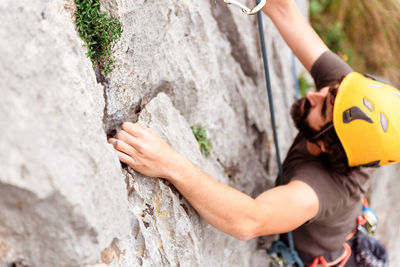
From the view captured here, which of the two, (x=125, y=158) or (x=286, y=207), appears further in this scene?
(x=286, y=207)

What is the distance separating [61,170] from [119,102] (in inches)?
27.7

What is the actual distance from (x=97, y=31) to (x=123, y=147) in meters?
0.56

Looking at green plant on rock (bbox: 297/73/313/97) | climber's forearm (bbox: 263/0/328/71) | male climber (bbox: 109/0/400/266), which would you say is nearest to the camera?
male climber (bbox: 109/0/400/266)

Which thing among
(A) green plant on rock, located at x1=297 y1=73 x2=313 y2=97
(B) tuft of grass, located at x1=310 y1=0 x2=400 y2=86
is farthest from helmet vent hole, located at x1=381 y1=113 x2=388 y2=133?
(B) tuft of grass, located at x1=310 y1=0 x2=400 y2=86

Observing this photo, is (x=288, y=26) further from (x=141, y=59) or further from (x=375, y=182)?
(x=375, y=182)

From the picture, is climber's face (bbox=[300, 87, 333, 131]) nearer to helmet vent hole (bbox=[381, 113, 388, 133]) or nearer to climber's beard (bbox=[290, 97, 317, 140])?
climber's beard (bbox=[290, 97, 317, 140])

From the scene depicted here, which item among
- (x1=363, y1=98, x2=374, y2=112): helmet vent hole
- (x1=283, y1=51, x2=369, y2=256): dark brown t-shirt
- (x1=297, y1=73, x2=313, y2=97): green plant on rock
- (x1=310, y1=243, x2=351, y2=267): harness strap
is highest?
(x1=297, y1=73, x2=313, y2=97): green plant on rock

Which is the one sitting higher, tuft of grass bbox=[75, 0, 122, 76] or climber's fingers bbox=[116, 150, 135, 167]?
tuft of grass bbox=[75, 0, 122, 76]

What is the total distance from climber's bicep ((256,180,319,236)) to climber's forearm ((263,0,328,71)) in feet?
3.70

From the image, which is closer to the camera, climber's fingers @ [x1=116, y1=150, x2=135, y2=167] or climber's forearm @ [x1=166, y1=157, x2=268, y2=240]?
climber's fingers @ [x1=116, y1=150, x2=135, y2=167]

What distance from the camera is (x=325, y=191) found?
91.7 inches

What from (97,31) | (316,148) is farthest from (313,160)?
(97,31)

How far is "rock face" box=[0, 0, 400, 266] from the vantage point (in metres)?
1.19

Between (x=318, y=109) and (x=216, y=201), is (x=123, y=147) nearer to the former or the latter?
(x=216, y=201)
